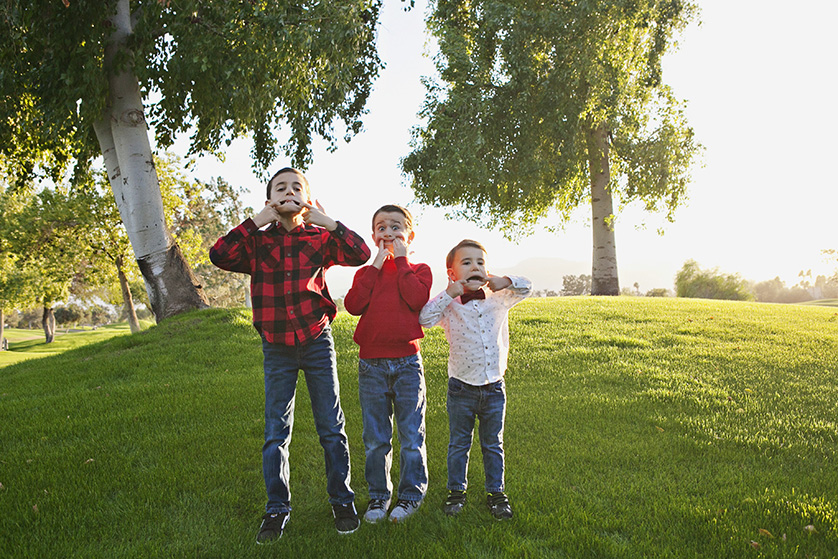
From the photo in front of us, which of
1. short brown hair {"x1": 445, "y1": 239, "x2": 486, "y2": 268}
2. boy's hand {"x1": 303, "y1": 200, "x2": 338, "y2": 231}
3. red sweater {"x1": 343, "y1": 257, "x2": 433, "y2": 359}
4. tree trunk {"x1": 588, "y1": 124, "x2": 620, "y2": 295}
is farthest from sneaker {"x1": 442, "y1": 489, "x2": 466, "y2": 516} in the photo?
tree trunk {"x1": 588, "y1": 124, "x2": 620, "y2": 295}

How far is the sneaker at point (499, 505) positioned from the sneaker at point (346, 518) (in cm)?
92

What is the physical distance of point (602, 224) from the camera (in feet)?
63.4

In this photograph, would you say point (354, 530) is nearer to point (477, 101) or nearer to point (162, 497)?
point (162, 497)

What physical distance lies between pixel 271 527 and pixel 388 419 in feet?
3.27

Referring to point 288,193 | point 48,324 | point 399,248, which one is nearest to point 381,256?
point 399,248

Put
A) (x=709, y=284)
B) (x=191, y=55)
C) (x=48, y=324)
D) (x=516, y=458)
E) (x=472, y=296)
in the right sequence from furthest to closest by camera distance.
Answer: (x=48, y=324), (x=709, y=284), (x=191, y=55), (x=516, y=458), (x=472, y=296)

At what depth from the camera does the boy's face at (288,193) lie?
3.40 metres

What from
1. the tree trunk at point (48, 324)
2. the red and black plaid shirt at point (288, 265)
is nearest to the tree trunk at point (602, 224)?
the red and black plaid shirt at point (288, 265)

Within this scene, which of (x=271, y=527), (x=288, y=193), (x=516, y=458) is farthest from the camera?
(x=516, y=458)

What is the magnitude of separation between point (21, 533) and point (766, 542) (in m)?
4.86

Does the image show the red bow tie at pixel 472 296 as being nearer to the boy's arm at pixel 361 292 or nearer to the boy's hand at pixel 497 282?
the boy's hand at pixel 497 282

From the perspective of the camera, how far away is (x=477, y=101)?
17.9 metres

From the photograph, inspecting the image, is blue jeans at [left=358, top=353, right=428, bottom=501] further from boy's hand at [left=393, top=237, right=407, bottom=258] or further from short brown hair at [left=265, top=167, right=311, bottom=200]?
short brown hair at [left=265, top=167, right=311, bottom=200]

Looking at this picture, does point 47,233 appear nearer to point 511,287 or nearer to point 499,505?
point 511,287
